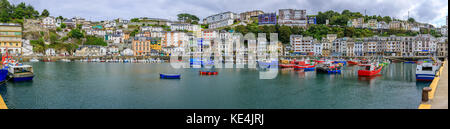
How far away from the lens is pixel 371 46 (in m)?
44.5

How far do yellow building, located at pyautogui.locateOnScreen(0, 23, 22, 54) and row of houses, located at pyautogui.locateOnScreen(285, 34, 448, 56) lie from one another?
40235 millimetres

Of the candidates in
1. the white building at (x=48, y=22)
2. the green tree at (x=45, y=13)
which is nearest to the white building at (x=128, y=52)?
the white building at (x=48, y=22)

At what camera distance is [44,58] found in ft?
139

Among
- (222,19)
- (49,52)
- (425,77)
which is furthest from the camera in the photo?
(222,19)

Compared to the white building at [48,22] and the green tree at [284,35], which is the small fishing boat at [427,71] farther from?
the white building at [48,22]

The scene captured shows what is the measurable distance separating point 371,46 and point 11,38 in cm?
5234

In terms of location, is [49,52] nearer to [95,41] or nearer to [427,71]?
[95,41]

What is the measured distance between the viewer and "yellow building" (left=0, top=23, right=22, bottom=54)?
127 ft

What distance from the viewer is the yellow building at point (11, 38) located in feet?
127

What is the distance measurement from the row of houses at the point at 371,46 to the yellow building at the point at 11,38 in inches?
1584

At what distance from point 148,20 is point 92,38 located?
16175 mm
